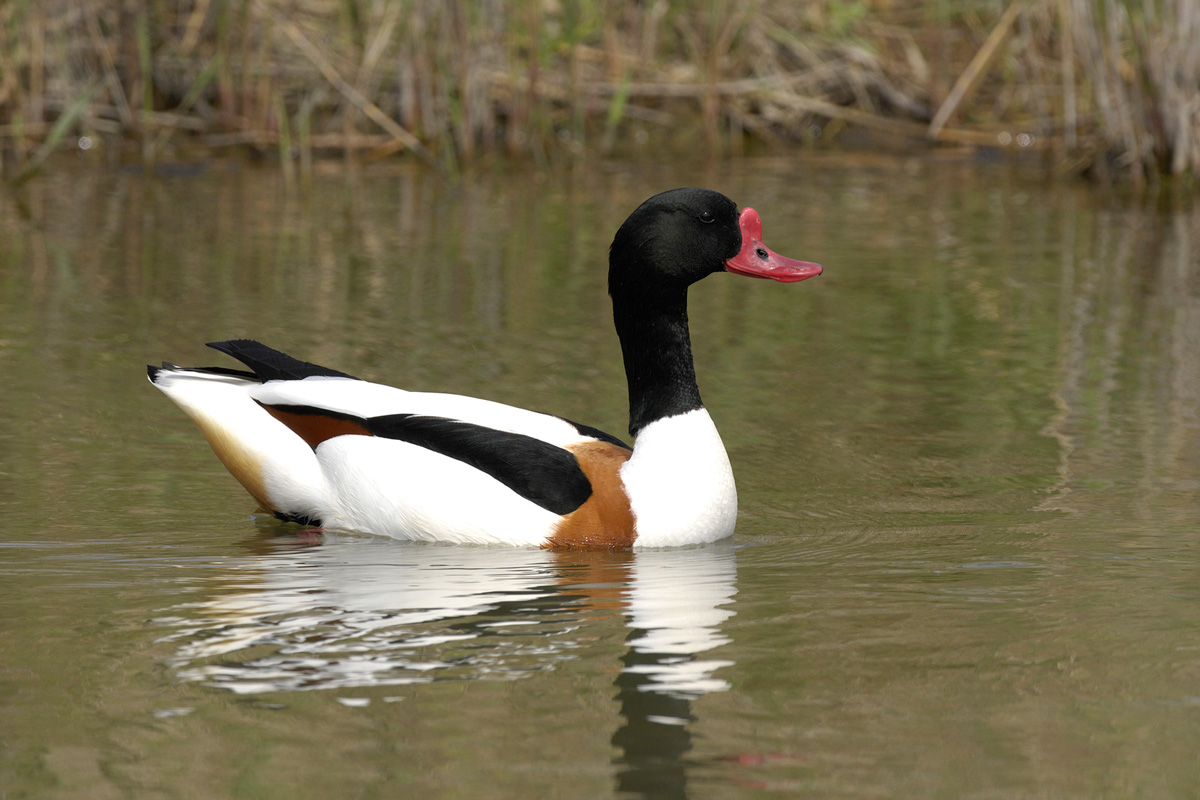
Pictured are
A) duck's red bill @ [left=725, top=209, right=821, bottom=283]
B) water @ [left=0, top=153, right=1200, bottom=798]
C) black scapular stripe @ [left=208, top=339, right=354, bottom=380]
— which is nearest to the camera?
water @ [left=0, top=153, right=1200, bottom=798]

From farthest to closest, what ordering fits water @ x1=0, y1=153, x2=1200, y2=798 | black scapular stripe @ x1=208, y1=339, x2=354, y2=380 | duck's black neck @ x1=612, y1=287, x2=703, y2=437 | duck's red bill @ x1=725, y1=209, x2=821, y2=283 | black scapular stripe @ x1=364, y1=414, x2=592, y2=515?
black scapular stripe @ x1=208, y1=339, x2=354, y2=380
duck's red bill @ x1=725, y1=209, x2=821, y2=283
duck's black neck @ x1=612, y1=287, x2=703, y2=437
black scapular stripe @ x1=364, y1=414, x2=592, y2=515
water @ x1=0, y1=153, x2=1200, y2=798

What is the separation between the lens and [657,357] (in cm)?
616

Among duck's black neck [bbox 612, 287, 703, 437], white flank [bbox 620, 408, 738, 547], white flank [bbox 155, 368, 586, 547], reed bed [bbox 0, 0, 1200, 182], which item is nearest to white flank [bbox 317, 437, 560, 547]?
white flank [bbox 155, 368, 586, 547]

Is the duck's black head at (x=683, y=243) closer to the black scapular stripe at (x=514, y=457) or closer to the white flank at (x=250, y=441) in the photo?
the black scapular stripe at (x=514, y=457)

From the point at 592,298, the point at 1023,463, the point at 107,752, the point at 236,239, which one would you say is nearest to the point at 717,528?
the point at 1023,463

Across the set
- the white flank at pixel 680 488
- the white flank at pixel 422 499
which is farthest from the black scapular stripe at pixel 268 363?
the white flank at pixel 680 488

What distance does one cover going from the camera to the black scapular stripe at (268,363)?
6430 millimetres

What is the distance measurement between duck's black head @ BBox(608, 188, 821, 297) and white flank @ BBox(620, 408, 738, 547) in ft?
1.86

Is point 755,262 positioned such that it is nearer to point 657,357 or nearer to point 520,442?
point 657,357

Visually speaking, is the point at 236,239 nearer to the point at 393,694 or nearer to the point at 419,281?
the point at 419,281

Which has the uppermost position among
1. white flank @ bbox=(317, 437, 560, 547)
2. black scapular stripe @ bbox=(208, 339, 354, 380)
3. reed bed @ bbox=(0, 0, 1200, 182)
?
reed bed @ bbox=(0, 0, 1200, 182)

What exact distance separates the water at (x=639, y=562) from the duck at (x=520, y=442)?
15cm

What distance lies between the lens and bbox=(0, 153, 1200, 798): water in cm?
388

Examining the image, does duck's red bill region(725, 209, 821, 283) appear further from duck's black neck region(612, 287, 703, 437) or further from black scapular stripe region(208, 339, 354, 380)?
black scapular stripe region(208, 339, 354, 380)
